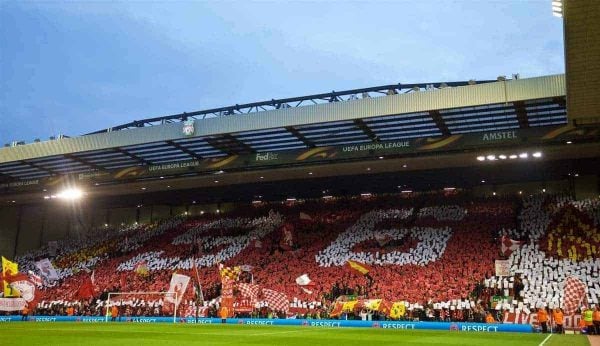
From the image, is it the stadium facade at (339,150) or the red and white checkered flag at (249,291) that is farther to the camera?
the red and white checkered flag at (249,291)

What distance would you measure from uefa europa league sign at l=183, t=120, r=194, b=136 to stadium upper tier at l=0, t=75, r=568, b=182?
53 millimetres

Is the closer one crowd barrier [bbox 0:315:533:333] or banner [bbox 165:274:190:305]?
crowd barrier [bbox 0:315:533:333]

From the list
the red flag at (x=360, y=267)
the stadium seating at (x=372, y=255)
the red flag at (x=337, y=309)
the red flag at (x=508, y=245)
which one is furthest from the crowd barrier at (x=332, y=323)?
the red flag at (x=508, y=245)

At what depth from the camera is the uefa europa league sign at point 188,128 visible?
97.8 ft

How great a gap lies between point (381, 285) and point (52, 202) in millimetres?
32850

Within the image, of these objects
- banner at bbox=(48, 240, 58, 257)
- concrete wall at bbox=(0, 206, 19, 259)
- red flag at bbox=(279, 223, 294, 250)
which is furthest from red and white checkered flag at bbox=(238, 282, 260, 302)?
concrete wall at bbox=(0, 206, 19, 259)

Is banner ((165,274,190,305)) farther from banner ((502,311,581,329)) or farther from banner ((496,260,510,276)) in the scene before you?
banner ((502,311,581,329))

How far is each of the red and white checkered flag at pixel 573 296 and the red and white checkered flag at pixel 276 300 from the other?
1338 cm

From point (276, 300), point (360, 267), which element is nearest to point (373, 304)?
point (360, 267)

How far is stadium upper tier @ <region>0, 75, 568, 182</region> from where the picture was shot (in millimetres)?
24625

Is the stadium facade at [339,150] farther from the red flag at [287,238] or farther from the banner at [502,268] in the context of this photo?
the banner at [502,268]

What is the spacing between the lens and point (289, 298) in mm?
30328

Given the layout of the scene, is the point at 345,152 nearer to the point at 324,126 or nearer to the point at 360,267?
the point at 324,126

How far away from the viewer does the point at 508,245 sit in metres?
30.2
